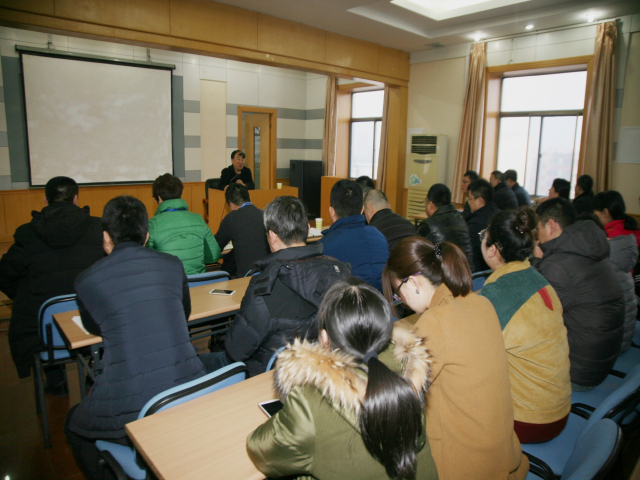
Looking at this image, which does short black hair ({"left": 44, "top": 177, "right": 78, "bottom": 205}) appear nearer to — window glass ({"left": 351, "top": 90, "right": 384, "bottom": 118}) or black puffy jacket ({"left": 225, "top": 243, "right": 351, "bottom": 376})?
black puffy jacket ({"left": 225, "top": 243, "right": 351, "bottom": 376})

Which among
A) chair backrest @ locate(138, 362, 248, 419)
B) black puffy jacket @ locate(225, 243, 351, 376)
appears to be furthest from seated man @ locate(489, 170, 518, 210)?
chair backrest @ locate(138, 362, 248, 419)

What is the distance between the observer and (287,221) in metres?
2.09

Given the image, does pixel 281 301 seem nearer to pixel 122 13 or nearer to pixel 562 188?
pixel 122 13

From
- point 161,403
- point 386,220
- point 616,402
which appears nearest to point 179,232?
point 386,220

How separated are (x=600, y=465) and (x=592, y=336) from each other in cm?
108

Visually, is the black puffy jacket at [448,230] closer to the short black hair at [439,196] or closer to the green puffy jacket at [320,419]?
the short black hair at [439,196]

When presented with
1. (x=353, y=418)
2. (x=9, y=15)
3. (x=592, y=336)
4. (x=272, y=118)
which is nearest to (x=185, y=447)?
(x=353, y=418)

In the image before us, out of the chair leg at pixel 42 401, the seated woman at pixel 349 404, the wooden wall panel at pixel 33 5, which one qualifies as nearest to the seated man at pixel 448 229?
the seated woman at pixel 349 404

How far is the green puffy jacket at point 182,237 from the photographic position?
3.07 metres

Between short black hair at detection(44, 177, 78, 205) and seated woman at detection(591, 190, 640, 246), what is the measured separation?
4285 mm

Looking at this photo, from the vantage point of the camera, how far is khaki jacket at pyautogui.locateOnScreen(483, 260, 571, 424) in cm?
166

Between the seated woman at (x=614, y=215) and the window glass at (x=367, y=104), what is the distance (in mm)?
5905

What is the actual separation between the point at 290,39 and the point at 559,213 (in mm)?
4233

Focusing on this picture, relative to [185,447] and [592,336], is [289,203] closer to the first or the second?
[185,447]
